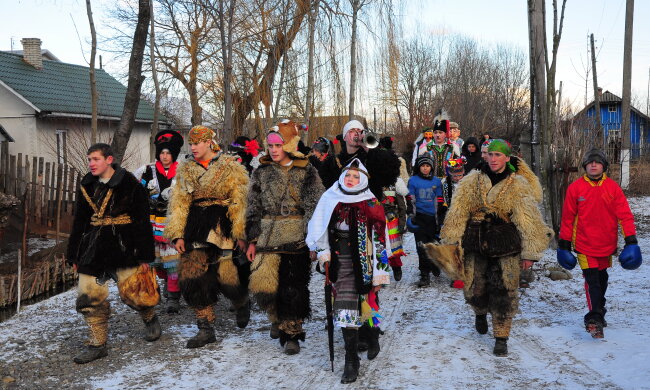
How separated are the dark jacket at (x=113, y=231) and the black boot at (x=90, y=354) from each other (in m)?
0.68

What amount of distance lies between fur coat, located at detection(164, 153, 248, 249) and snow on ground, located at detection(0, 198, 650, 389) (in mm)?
1117

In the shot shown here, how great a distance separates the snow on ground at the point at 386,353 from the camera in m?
4.96

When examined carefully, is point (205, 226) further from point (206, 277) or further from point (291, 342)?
point (291, 342)

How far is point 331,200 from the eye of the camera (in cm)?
509

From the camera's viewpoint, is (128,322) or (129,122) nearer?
(128,322)

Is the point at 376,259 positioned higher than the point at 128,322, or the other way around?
the point at 376,259

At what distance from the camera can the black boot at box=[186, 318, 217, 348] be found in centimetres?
595

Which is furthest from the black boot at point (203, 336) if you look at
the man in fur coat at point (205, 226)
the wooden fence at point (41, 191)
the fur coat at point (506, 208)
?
the wooden fence at point (41, 191)

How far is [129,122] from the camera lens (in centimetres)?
1083

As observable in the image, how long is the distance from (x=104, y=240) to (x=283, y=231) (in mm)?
1697

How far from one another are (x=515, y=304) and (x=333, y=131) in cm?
1328

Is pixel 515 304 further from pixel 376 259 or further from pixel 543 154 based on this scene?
pixel 543 154

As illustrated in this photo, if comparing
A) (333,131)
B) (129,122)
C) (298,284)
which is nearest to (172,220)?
(298,284)

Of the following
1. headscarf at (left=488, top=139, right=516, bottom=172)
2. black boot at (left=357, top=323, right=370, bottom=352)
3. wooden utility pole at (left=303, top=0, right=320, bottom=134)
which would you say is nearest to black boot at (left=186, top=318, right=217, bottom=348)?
black boot at (left=357, top=323, right=370, bottom=352)
